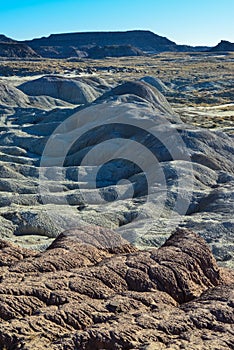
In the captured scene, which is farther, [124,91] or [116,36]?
[116,36]

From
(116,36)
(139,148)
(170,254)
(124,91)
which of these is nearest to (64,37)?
(116,36)

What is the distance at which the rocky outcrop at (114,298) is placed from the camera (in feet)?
22.3

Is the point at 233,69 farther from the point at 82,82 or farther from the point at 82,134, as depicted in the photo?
the point at 82,134

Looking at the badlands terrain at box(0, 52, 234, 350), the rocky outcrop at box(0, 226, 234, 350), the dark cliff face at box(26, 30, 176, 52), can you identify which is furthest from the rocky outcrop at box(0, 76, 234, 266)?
the dark cliff face at box(26, 30, 176, 52)

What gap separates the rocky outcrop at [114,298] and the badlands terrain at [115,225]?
19mm

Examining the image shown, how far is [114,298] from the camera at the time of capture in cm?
801

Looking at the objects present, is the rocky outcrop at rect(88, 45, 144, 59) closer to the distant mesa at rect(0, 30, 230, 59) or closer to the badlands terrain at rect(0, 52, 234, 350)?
the distant mesa at rect(0, 30, 230, 59)

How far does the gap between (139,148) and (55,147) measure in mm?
5862

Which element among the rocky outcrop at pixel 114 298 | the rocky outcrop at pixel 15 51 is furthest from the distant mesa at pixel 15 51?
the rocky outcrop at pixel 114 298

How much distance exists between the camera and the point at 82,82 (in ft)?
182

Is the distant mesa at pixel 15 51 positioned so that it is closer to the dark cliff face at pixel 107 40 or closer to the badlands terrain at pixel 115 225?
the dark cliff face at pixel 107 40

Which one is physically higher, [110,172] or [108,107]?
[108,107]

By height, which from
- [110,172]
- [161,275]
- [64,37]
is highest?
[64,37]

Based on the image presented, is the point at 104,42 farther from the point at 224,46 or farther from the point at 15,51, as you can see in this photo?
the point at 15,51
